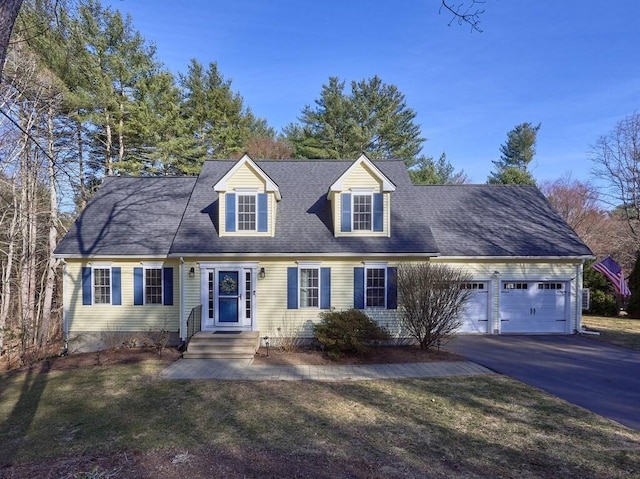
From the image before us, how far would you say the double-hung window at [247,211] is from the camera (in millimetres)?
12859

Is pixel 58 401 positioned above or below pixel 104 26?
below

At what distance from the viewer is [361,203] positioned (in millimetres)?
12984

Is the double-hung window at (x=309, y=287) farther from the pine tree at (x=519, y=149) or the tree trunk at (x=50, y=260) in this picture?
the pine tree at (x=519, y=149)

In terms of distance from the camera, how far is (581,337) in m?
13.6

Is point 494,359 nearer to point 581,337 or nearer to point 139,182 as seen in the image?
point 581,337

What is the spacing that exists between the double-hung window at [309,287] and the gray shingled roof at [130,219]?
5044 mm

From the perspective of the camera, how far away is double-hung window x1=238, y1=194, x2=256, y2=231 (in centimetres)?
1286

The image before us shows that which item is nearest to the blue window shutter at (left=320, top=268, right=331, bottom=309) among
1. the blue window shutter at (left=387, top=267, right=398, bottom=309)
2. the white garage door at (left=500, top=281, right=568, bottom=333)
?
the blue window shutter at (left=387, top=267, right=398, bottom=309)

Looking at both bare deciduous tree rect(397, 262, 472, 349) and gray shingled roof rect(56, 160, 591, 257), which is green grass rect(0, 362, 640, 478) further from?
gray shingled roof rect(56, 160, 591, 257)

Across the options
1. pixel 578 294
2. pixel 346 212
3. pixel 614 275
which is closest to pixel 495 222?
pixel 578 294

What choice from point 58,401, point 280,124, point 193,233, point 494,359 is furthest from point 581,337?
point 280,124

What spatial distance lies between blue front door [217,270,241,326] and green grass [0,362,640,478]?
3.92m

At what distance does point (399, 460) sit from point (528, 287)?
11952 millimetres

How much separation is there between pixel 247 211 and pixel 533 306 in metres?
11.8
